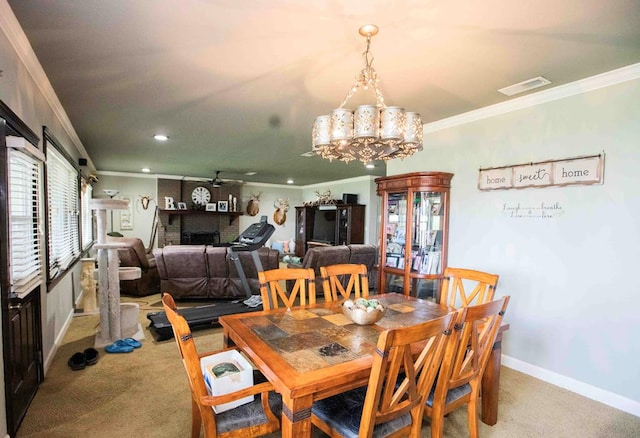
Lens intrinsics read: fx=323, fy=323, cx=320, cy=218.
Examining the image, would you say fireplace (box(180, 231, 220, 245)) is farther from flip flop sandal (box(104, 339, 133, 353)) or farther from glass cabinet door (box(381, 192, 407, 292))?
glass cabinet door (box(381, 192, 407, 292))

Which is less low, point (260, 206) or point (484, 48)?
point (484, 48)

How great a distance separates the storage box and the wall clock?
7.63 metres

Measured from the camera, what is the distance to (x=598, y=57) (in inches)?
83.7

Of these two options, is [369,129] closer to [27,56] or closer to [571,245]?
[571,245]

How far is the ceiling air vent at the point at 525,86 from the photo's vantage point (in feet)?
8.12

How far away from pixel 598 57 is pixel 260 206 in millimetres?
8622

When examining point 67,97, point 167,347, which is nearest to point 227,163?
point 67,97

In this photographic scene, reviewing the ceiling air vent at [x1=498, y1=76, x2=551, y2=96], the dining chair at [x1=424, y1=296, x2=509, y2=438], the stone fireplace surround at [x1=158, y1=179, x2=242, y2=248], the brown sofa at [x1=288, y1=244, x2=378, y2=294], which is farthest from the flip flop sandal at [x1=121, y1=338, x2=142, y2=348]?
the stone fireplace surround at [x1=158, y1=179, x2=242, y2=248]

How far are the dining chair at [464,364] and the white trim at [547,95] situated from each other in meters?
1.94

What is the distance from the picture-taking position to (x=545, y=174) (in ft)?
8.99

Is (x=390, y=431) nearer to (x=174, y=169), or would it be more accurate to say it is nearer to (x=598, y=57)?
(x=598, y=57)

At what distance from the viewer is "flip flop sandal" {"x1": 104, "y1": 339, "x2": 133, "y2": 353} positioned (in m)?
3.15

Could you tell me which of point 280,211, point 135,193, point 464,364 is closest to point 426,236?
point 464,364

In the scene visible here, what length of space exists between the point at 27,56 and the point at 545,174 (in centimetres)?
394
